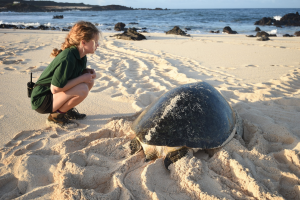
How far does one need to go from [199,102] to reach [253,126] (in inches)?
32.6

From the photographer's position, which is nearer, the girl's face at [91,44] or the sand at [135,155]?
the sand at [135,155]

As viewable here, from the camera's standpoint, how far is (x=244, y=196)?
139 cm

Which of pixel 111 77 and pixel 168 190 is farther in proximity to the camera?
pixel 111 77

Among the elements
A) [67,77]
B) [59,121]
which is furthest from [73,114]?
[67,77]

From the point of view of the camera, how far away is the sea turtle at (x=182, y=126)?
1.68 metres

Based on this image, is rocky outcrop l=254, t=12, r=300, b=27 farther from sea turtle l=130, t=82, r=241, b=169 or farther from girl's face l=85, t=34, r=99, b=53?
girl's face l=85, t=34, r=99, b=53

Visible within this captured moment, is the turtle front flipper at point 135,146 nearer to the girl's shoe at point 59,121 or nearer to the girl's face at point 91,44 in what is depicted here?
the girl's shoe at point 59,121

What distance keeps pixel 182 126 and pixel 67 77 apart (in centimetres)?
128

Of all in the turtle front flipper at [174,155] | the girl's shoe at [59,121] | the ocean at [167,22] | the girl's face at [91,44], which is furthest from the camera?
the ocean at [167,22]

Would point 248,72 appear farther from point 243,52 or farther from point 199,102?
point 199,102

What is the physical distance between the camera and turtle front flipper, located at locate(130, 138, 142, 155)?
1854 mm

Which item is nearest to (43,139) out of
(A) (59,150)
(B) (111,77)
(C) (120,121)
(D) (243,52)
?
(A) (59,150)

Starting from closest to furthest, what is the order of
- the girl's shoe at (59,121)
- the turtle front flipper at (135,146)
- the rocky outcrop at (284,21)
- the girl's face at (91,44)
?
the turtle front flipper at (135,146) → the girl's face at (91,44) → the girl's shoe at (59,121) → the rocky outcrop at (284,21)

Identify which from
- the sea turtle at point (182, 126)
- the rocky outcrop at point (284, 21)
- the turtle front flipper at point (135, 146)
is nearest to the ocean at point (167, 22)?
the rocky outcrop at point (284, 21)
